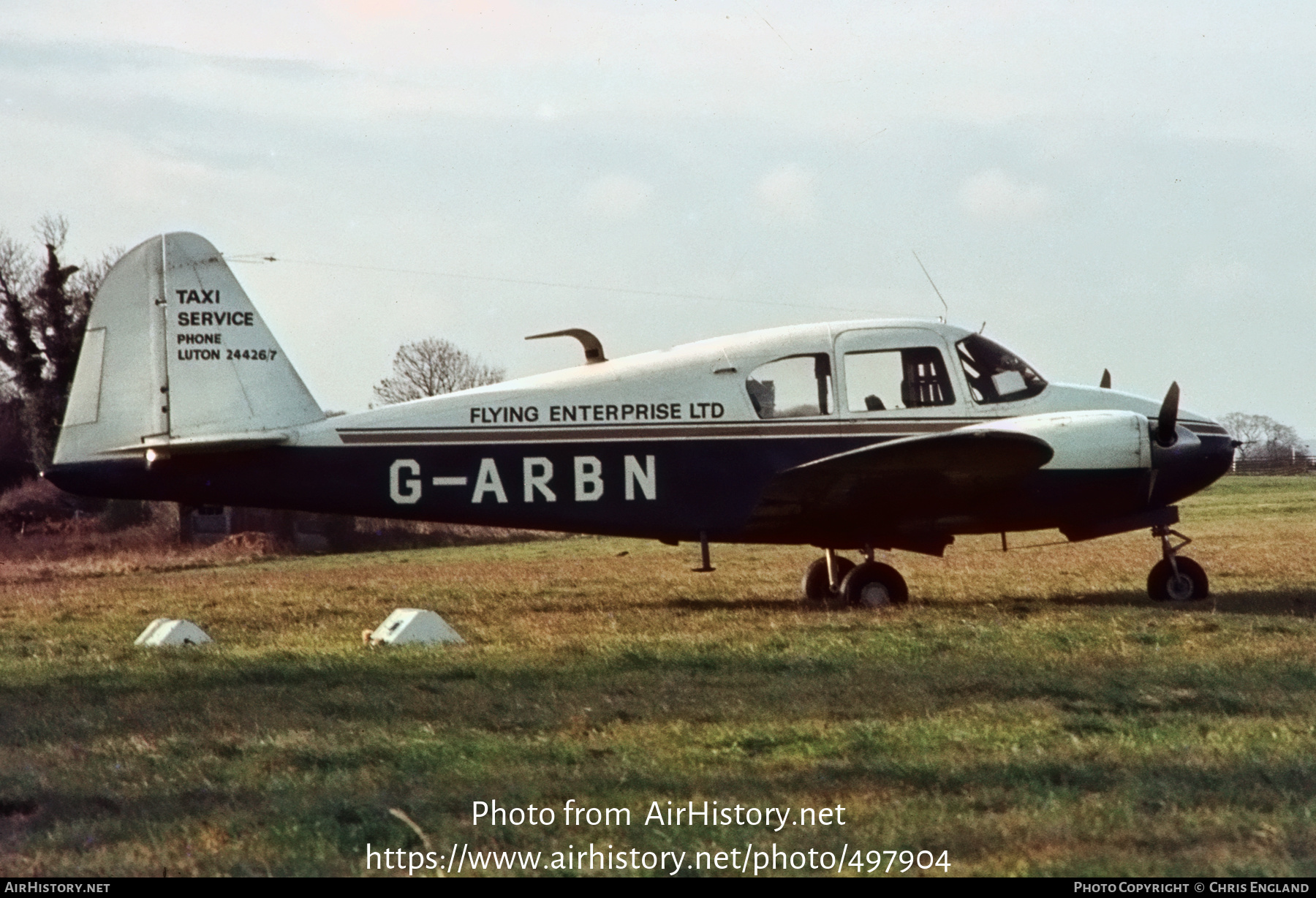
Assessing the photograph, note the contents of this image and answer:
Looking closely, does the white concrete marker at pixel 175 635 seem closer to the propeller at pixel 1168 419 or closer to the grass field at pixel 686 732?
the grass field at pixel 686 732

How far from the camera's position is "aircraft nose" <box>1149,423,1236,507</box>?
12773 millimetres

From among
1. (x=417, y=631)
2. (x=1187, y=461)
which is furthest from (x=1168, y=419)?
(x=417, y=631)

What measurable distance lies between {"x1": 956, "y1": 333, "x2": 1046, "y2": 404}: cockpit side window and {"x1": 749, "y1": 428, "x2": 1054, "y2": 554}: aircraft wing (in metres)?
0.98

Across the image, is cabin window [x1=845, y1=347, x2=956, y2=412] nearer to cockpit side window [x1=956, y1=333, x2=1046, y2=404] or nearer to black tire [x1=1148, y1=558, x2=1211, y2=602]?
cockpit side window [x1=956, y1=333, x2=1046, y2=404]

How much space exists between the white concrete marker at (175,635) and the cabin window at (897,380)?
6156 millimetres

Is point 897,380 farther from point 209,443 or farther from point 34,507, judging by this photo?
point 34,507

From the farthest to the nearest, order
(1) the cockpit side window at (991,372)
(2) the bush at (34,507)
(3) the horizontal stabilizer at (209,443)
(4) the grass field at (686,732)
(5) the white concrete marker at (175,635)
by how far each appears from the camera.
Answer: (2) the bush at (34,507)
(1) the cockpit side window at (991,372)
(3) the horizontal stabilizer at (209,443)
(5) the white concrete marker at (175,635)
(4) the grass field at (686,732)

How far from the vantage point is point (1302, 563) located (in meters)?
17.3

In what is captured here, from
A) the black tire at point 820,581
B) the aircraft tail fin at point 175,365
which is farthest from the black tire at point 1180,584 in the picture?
the aircraft tail fin at point 175,365

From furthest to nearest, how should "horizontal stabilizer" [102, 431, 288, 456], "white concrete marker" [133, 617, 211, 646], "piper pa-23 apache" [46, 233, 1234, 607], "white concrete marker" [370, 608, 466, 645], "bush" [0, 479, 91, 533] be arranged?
1. "bush" [0, 479, 91, 533]
2. "piper pa-23 apache" [46, 233, 1234, 607]
3. "horizontal stabilizer" [102, 431, 288, 456]
4. "white concrete marker" [133, 617, 211, 646]
5. "white concrete marker" [370, 608, 466, 645]

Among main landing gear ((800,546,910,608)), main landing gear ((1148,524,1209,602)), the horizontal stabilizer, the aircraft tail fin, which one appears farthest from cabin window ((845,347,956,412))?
the horizontal stabilizer

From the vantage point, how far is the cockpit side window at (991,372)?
520 inches

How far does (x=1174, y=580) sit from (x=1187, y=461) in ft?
3.73
